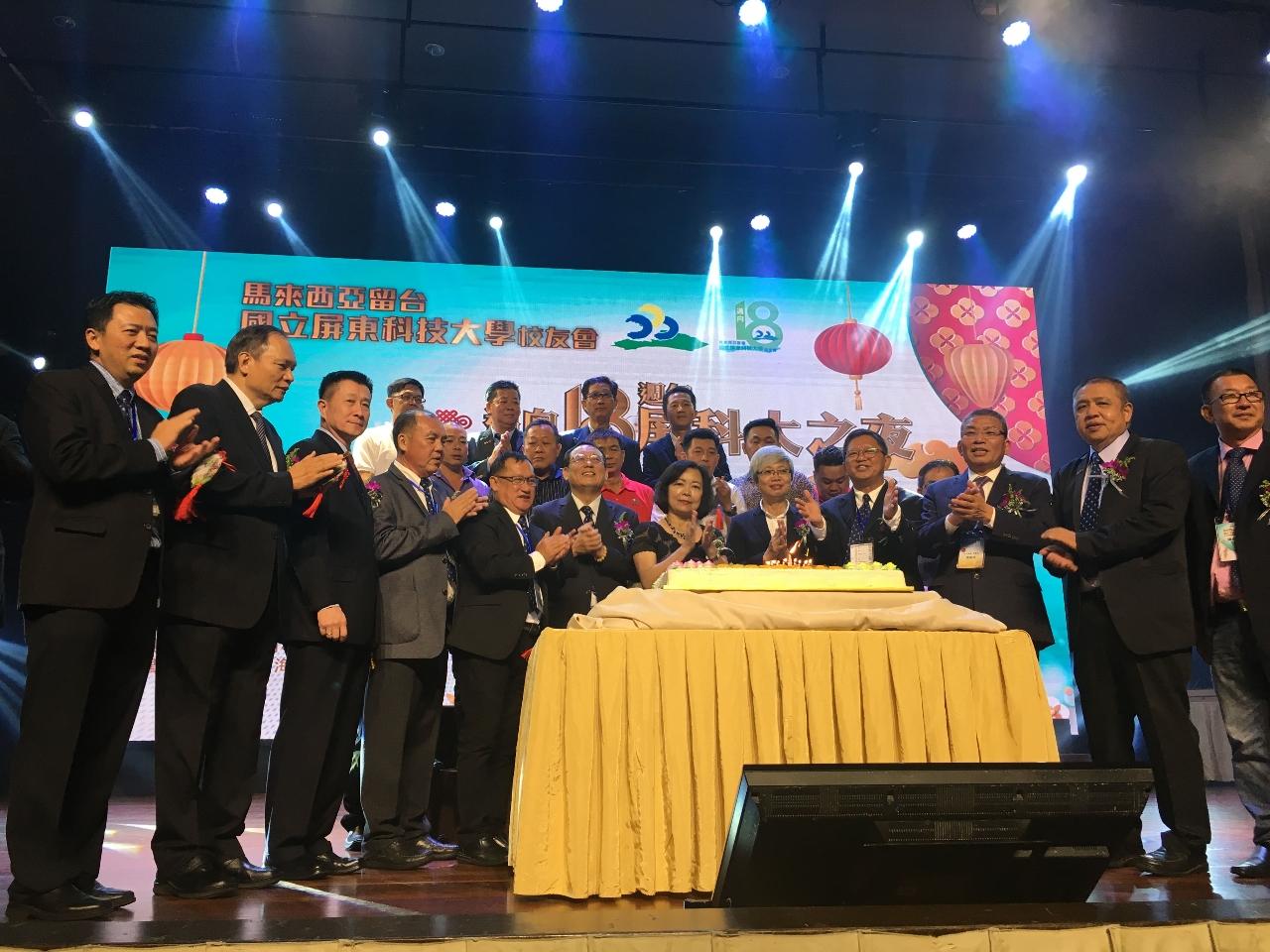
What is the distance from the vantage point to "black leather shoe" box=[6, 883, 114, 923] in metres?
2.10

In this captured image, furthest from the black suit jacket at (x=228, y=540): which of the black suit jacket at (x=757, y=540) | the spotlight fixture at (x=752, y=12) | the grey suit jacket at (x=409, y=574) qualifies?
the spotlight fixture at (x=752, y=12)

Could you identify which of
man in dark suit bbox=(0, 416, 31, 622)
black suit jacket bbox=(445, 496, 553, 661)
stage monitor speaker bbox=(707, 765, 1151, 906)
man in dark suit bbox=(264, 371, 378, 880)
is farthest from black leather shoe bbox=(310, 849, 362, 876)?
stage monitor speaker bbox=(707, 765, 1151, 906)

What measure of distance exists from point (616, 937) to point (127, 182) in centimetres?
668

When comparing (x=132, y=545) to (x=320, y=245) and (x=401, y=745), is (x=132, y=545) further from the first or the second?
(x=320, y=245)

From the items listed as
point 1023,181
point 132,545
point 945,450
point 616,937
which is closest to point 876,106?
point 1023,181

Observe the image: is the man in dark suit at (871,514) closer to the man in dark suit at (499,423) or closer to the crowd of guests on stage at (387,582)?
the crowd of guests on stage at (387,582)

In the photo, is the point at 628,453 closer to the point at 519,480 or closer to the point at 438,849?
the point at 519,480

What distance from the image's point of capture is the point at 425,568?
3.32 metres

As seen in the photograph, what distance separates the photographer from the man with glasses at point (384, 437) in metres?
5.09

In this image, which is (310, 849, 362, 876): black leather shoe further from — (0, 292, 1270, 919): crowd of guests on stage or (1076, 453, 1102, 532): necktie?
(1076, 453, 1102, 532): necktie

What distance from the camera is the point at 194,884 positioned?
7.97 feet

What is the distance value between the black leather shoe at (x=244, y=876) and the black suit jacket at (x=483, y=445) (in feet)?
10.0

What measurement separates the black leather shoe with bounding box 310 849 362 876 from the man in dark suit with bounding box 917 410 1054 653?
2257 millimetres

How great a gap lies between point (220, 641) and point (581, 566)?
161cm
